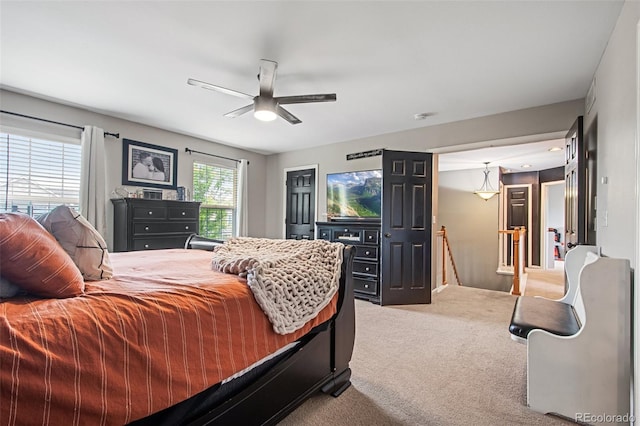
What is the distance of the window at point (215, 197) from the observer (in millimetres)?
5203

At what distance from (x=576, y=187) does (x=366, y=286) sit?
2.62 meters

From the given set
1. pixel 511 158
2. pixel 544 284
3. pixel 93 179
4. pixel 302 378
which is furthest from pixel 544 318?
pixel 511 158

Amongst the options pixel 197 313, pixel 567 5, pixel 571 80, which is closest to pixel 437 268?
pixel 571 80

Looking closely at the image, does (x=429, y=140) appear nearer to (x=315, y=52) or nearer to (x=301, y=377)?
(x=315, y=52)

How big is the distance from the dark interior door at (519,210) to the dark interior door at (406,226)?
4.44 meters

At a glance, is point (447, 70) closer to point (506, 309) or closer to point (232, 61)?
point (232, 61)

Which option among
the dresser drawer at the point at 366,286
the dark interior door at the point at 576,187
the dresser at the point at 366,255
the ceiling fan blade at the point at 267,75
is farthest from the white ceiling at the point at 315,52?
the dresser drawer at the point at 366,286

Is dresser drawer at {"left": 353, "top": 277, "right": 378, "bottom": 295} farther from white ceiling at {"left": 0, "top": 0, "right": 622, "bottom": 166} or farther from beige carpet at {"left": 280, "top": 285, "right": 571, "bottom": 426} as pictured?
white ceiling at {"left": 0, "top": 0, "right": 622, "bottom": 166}

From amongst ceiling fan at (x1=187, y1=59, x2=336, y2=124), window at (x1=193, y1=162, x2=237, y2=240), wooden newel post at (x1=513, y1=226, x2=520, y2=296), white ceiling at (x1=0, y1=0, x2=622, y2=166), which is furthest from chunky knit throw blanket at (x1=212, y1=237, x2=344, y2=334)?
wooden newel post at (x1=513, y1=226, x2=520, y2=296)

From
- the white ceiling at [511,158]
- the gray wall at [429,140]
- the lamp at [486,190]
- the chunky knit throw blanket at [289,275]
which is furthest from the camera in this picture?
the lamp at [486,190]

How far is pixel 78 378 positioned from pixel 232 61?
252cm

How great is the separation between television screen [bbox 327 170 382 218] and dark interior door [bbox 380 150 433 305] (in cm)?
56

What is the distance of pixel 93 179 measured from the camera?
12.3 feet

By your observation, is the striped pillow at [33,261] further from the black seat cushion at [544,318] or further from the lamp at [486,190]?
the lamp at [486,190]
